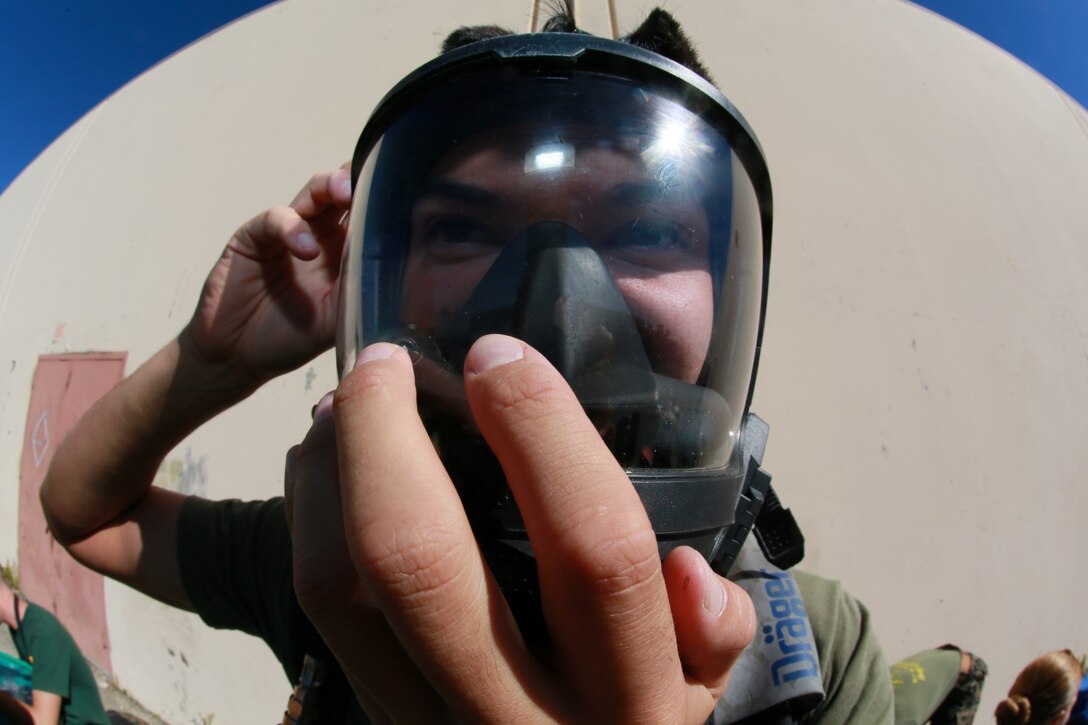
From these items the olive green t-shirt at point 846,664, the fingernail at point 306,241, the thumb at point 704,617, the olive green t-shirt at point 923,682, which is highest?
the fingernail at point 306,241

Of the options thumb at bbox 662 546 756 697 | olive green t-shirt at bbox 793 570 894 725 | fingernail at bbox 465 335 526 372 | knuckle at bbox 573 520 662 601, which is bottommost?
olive green t-shirt at bbox 793 570 894 725

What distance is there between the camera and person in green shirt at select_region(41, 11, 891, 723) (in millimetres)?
336

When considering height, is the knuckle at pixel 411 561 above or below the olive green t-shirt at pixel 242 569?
above

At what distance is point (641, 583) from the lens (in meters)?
0.32

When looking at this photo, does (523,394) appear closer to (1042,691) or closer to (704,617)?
(704,617)

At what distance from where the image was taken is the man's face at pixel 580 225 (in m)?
0.61

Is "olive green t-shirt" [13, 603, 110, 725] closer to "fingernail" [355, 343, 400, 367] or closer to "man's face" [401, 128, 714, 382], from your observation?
"man's face" [401, 128, 714, 382]

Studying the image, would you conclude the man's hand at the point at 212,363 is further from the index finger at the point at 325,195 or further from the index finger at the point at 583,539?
the index finger at the point at 583,539

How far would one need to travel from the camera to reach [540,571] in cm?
36

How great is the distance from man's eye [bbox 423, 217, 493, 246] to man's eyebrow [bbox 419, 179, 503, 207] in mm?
24

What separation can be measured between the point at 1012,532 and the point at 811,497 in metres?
0.59

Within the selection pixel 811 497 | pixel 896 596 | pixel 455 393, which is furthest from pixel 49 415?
pixel 896 596

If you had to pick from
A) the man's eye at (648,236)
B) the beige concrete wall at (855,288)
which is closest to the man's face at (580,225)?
the man's eye at (648,236)

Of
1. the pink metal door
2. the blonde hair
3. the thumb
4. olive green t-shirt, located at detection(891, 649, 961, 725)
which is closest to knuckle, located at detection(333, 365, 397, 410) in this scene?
the thumb
